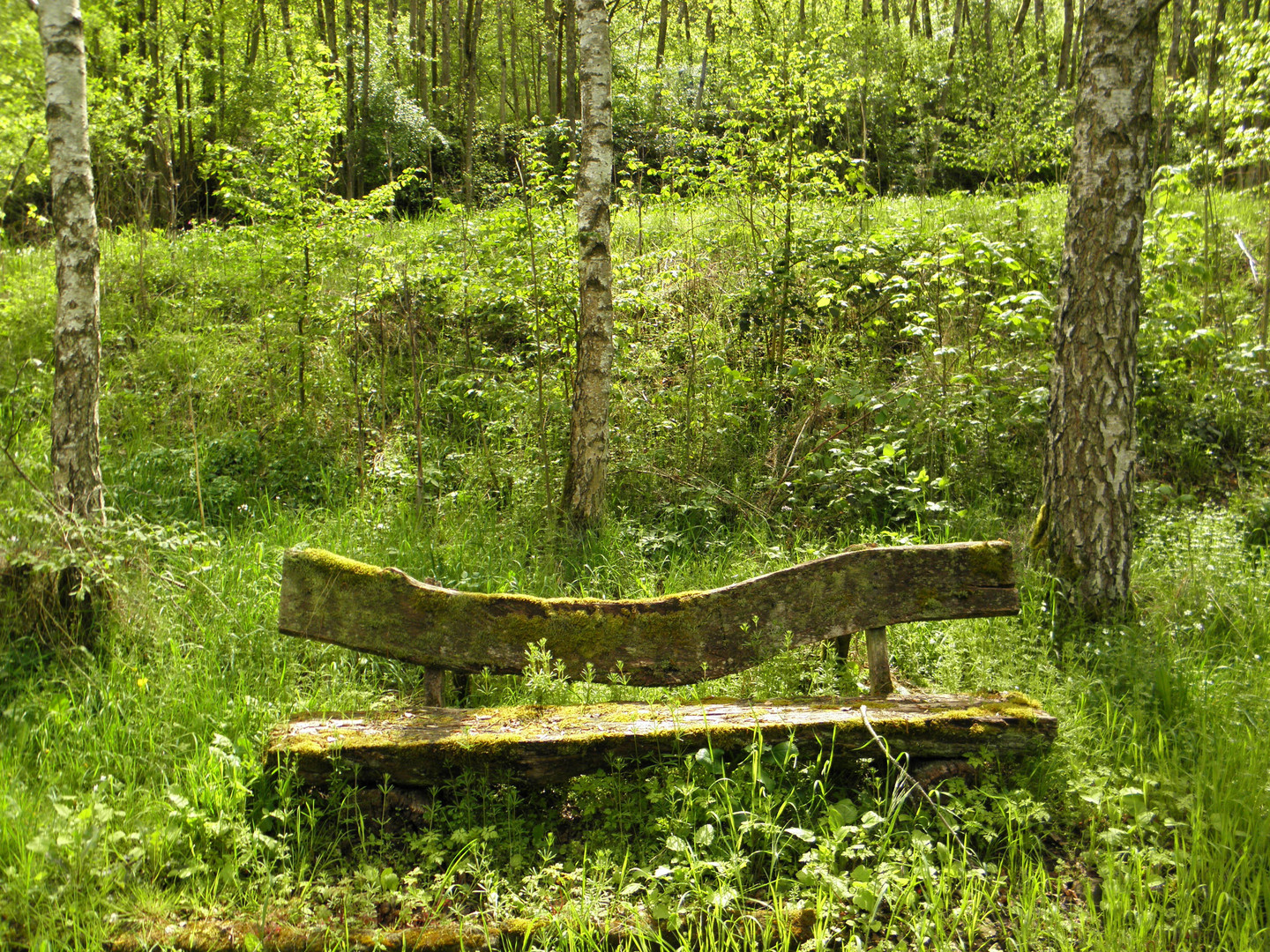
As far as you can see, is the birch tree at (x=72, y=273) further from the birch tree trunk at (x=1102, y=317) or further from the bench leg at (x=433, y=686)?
the birch tree trunk at (x=1102, y=317)

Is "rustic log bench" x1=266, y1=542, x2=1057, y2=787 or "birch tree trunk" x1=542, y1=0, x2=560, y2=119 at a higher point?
"birch tree trunk" x1=542, y1=0, x2=560, y2=119

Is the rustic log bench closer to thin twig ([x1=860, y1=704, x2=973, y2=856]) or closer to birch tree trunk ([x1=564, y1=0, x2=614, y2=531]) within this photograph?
thin twig ([x1=860, y1=704, x2=973, y2=856])

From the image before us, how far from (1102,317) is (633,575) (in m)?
2.88

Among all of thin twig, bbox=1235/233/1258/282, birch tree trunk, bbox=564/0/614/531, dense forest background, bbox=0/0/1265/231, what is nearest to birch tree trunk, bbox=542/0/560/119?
dense forest background, bbox=0/0/1265/231

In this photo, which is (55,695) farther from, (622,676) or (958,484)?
(958,484)

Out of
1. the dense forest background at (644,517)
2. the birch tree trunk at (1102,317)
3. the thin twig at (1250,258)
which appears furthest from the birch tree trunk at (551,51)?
the birch tree trunk at (1102,317)

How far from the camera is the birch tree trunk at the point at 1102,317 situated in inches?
159

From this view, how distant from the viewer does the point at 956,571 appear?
128 inches

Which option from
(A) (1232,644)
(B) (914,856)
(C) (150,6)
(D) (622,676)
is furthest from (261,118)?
(C) (150,6)

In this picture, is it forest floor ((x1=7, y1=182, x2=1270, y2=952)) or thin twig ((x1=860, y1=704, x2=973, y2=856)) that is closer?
forest floor ((x1=7, y1=182, x2=1270, y2=952))

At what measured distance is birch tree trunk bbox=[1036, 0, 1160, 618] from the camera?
4039mm

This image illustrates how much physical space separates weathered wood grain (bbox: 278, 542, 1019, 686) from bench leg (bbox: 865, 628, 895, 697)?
6cm

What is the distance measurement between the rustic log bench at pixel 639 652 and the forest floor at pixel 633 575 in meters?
0.12

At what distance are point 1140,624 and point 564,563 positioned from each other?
127 inches
